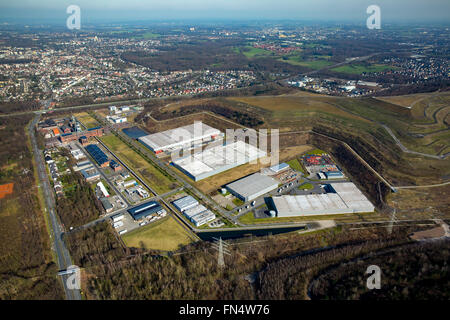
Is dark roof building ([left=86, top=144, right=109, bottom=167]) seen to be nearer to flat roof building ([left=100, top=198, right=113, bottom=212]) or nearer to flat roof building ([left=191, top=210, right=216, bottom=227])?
flat roof building ([left=100, top=198, right=113, bottom=212])

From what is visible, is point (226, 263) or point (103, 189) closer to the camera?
point (226, 263)

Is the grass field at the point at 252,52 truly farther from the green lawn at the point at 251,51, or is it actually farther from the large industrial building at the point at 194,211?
the large industrial building at the point at 194,211

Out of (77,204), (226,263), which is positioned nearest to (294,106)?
(226,263)

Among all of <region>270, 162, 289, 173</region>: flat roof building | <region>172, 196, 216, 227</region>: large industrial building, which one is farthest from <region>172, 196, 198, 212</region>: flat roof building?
<region>270, 162, 289, 173</region>: flat roof building

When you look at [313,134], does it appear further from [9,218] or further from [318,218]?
[9,218]

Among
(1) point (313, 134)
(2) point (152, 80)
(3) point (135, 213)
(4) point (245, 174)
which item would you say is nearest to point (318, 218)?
(4) point (245, 174)

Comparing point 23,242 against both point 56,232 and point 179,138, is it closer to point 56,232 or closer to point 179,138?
point 56,232
